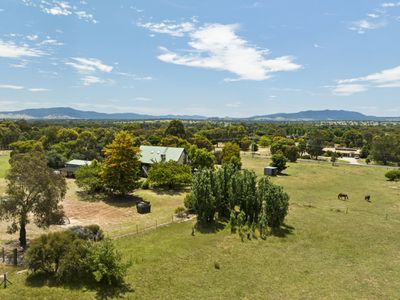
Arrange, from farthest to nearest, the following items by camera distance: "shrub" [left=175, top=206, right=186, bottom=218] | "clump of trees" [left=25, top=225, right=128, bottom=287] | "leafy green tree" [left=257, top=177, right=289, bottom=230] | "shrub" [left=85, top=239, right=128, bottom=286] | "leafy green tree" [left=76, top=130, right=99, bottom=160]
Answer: "leafy green tree" [left=76, top=130, right=99, bottom=160]
"shrub" [left=175, top=206, right=186, bottom=218]
"leafy green tree" [left=257, top=177, right=289, bottom=230]
"clump of trees" [left=25, top=225, right=128, bottom=287]
"shrub" [left=85, top=239, right=128, bottom=286]

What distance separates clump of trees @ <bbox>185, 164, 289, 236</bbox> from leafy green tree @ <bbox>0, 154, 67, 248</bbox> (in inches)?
464

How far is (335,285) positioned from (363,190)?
3250 centimetres

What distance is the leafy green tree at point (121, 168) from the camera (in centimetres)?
3703

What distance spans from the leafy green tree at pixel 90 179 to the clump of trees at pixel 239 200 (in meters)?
15.4

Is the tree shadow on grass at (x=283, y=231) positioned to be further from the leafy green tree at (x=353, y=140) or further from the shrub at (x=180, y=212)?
the leafy green tree at (x=353, y=140)

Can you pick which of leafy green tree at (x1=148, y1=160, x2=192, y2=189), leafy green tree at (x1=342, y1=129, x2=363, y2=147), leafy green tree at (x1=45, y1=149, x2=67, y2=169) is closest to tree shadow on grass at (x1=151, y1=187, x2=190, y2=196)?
leafy green tree at (x1=148, y1=160, x2=192, y2=189)

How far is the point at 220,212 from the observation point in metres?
29.7

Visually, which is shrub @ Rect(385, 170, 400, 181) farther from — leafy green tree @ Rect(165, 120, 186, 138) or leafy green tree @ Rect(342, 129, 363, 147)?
leafy green tree @ Rect(342, 129, 363, 147)

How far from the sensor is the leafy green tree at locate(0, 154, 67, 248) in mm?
20859

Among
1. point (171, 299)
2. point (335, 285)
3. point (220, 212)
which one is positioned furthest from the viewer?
point (220, 212)

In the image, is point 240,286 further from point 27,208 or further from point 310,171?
point 310,171

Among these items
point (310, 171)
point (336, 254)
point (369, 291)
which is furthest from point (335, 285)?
point (310, 171)

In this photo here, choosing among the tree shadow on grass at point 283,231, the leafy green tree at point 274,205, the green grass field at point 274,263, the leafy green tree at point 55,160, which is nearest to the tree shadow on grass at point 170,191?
the green grass field at point 274,263

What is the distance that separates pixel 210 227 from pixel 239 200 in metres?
3.80
